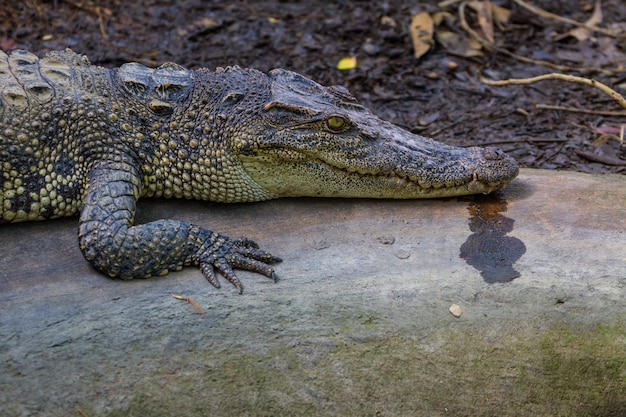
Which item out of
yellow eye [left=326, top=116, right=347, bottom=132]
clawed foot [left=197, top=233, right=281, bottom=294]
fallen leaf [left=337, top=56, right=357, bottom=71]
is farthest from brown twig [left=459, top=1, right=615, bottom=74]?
clawed foot [left=197, top=233, right=281, bottom=294]

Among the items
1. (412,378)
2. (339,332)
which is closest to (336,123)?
(339,332)

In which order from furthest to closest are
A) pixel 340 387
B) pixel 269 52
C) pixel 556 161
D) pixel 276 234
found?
pixel 269 52 → pixel 556 161 → pixel 276 234 → pixel 340 387

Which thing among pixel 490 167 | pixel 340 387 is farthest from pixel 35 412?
pixel 490 167

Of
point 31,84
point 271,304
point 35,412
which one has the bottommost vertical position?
point 35,412

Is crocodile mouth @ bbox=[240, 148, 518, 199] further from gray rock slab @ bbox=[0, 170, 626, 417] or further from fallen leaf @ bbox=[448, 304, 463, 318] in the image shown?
fallen leaf @ bbox=[448, 304, 463, 318]

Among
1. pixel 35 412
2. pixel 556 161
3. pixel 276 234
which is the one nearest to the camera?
pixel 35 412

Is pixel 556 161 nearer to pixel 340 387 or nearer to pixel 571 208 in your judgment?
pixel 571 208
